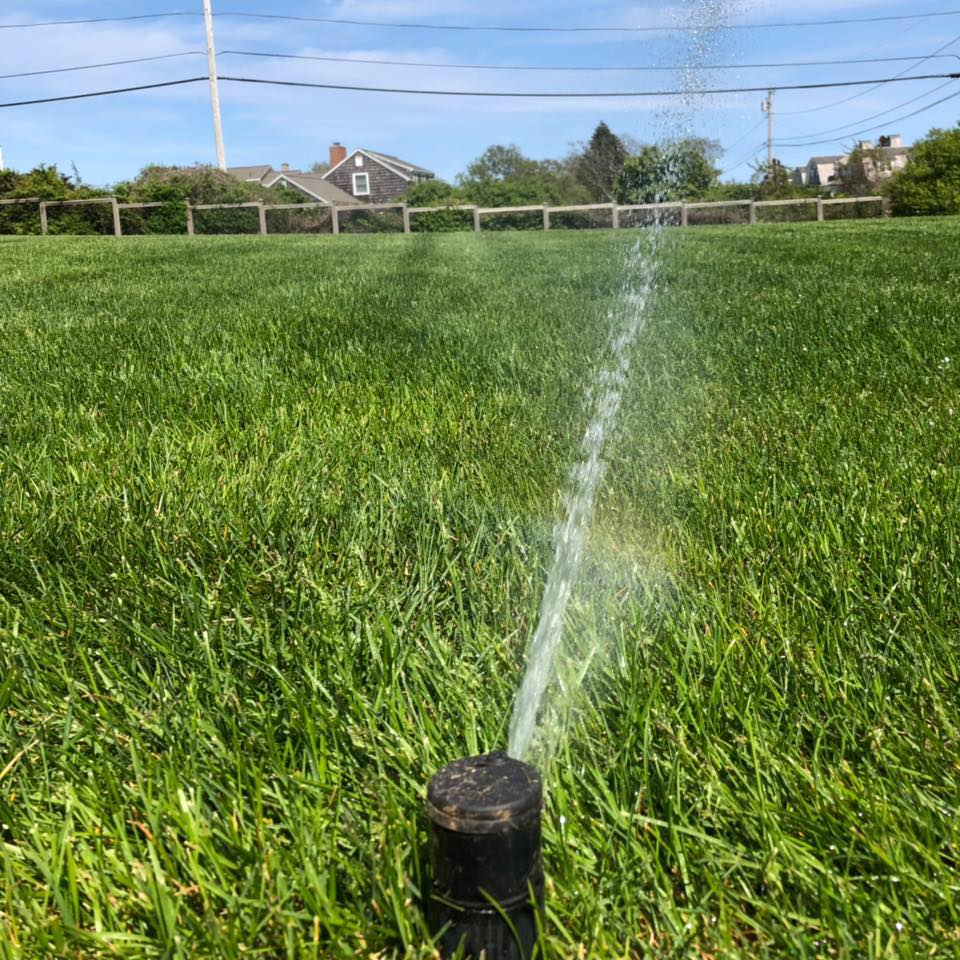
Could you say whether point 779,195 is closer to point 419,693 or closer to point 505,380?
point 505,380

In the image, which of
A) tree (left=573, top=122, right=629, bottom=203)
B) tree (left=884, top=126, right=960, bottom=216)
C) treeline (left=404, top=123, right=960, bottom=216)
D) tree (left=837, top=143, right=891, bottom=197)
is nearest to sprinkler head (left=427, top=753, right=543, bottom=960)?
treeline (left=404, top=123, right=960, bottom=216)

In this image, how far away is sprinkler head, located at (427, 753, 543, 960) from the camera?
777 millimetres

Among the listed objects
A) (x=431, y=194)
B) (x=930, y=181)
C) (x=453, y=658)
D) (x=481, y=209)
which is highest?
(x=431, y=194)

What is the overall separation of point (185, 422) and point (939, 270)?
6.03 metres

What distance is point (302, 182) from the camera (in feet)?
174

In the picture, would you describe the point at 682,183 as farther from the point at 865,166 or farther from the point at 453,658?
the point at 453,658

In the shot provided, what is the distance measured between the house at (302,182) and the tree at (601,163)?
1669 centimetres

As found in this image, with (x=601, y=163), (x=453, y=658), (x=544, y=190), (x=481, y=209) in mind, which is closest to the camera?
(x=453, y=658)

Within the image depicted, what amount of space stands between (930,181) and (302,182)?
1367 inches

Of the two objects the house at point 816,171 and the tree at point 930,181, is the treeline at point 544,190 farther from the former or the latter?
the house at point 816,171

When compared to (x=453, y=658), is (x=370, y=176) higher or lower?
higher

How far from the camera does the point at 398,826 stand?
105 cm

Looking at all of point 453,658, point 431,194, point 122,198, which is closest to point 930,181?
point 431,194

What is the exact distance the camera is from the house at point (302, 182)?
51.7m
